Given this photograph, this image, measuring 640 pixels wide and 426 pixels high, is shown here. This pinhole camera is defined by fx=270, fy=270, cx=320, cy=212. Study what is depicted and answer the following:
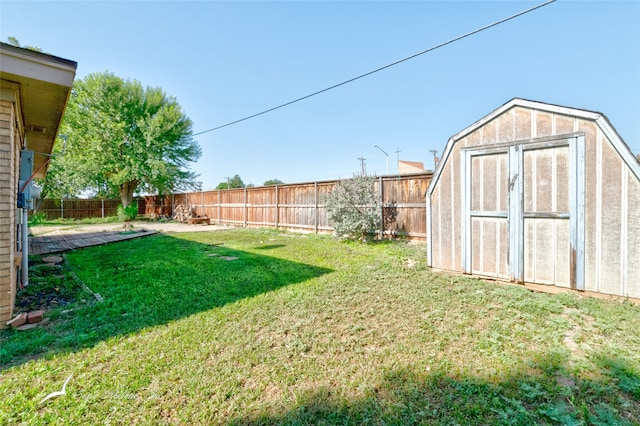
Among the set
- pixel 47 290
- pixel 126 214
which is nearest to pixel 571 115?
pixel 47 290

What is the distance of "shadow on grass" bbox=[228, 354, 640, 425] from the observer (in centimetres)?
158

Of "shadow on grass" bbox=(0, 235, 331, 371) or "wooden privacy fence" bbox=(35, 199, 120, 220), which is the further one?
"wooden privacy fence" bbox=(35, 199, 120, 220)

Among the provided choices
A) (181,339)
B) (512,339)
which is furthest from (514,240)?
(181,339)

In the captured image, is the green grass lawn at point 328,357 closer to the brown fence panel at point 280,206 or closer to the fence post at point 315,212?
the brown fence panel at point 280,206

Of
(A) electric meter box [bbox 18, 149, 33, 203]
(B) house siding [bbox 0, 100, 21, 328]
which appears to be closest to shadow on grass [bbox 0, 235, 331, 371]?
(B) house siding [bbox 0, 100, 21, 328]

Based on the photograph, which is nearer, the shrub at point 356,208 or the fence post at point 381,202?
the shrub at point 356,208

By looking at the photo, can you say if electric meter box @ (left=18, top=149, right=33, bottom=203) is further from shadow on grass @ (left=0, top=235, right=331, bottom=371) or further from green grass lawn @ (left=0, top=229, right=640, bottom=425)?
green grass lawn @ (left=0, top=229, right=640, bottom=425)

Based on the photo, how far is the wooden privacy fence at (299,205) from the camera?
25.1 feet

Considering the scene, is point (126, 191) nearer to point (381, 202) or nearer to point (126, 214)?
point (126, 214)

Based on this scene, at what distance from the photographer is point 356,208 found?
26.8ft

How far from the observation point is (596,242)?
11.1 ft

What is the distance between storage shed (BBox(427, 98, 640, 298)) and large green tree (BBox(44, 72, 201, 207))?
20.4 m

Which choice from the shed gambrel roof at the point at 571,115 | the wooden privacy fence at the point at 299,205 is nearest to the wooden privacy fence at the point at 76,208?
the wooden privacy fence at the point at 299,205

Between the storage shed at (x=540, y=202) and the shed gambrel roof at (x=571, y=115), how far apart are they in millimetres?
10
